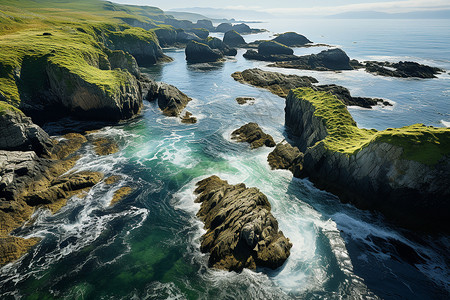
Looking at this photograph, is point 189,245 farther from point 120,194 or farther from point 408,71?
point 408,71

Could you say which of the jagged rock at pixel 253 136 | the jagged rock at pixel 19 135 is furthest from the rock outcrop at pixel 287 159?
the jagged rock at pixel 19 135

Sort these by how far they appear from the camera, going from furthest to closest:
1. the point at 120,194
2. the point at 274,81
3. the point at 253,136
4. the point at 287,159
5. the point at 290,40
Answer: the point at 290,40
the point at 274,81
the point at 253,136
the point at 287,159
the point at 120,194

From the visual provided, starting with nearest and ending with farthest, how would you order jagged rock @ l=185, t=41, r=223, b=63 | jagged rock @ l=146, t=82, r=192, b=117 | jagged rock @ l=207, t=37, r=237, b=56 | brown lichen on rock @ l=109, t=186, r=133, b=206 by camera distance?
brown lichen on rock @ l=109, t=186, r=133, b=206 < jagged rock @ l=146, t=82, r=192, b=117 < jagged rock @ l=185, t=41, r=223, b=63 < jagged rock @ l=207, t=37, r=237, b=56

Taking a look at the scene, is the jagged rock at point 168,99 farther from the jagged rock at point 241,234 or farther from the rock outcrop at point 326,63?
the rock outcrop at point 326,63

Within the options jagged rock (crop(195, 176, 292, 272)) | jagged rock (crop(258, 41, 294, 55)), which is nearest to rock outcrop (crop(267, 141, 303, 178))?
jagged rock (crop(195, 176, 292, 272))

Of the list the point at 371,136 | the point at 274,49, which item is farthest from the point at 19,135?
the point at 274,49

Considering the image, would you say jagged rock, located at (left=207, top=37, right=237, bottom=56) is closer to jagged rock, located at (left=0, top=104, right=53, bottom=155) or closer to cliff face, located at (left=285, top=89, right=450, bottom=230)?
cliff face, located at (left=285, top=89, right=450, bottom=230)

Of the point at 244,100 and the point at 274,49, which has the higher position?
the point at 274,49
